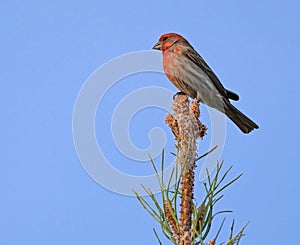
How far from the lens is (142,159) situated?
9.39ft

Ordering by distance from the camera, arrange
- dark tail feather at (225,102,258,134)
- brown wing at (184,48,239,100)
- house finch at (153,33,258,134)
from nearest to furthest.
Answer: house finch at (153,33,258,134) < dark tail feather at (225,102,258,134) < brown wing at (184,48,239,100)

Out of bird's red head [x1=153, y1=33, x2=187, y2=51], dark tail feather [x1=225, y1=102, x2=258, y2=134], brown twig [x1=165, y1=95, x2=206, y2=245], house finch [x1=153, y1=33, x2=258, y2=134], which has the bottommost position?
brown twig [x1=165, y1=95, x2=206, y2=245]

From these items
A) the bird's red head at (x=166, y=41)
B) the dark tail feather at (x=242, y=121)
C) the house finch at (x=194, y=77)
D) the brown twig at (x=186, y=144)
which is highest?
the bird's red head at (x=166, y=41)

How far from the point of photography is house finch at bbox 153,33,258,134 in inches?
239

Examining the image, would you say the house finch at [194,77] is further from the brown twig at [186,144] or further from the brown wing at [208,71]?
the brown twig at [186,144]

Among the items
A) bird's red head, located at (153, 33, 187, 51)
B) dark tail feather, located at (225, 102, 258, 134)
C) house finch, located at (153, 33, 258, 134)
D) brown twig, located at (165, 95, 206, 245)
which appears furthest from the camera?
bird's red head, located at (153, 33, 187, 51)

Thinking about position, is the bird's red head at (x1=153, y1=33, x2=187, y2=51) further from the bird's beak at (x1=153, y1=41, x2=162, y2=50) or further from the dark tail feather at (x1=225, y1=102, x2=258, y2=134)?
the dark tail feather at (x1=225, y1=102, x2=258, y2=134)

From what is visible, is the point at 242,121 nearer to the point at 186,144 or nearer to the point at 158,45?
the point at 158,45

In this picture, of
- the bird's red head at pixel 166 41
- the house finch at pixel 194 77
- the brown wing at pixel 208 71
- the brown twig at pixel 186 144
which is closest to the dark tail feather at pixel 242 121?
the house finch at pixel 194 77

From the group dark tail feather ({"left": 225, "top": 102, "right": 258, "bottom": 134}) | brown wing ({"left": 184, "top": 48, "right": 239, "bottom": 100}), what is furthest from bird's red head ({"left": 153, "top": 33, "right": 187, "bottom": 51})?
dark tail feather ({"left": 225, "top": 102, "right": 258, "bottom": 134})

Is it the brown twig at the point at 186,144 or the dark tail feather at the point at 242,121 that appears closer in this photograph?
the brown twig at the point at 186,144

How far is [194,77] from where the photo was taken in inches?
255

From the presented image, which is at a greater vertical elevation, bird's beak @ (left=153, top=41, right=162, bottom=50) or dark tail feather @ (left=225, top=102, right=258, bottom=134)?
bird's beak @ (left=153, top=41, right=162, bottom=50)

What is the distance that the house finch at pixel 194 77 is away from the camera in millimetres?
6073
